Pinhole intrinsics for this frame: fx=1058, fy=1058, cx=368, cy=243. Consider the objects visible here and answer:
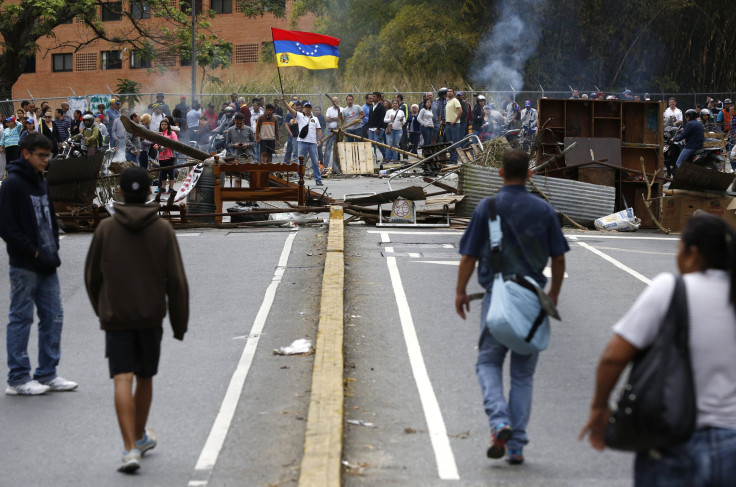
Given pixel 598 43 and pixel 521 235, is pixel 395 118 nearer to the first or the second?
pixel 598 43

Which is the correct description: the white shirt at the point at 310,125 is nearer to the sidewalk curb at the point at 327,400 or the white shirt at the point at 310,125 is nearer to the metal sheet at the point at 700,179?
the metal sheet at the point at 700,179

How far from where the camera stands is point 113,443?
6.59 meters

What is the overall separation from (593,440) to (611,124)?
1709 cm

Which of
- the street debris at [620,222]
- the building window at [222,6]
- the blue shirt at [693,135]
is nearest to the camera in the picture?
the street debris at [620,222]

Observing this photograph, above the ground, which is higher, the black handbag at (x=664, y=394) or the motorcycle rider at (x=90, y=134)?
the motorcycle rider at (x=90, y=134)

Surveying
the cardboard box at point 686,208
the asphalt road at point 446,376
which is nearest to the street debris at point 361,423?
the asphalt road at point 446,376

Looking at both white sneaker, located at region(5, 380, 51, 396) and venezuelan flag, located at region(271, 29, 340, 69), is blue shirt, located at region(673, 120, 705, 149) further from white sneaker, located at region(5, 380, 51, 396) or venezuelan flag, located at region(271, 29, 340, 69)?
white sneaker, located at region(5, 380, 51, 396)

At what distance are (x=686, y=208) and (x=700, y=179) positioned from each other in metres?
0.53

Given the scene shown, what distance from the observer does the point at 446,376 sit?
8227mm

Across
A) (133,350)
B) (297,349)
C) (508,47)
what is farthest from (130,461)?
(508,47)

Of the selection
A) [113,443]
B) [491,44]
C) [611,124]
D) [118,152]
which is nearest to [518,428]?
[113,443]

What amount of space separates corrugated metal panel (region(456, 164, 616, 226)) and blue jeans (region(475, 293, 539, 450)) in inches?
456

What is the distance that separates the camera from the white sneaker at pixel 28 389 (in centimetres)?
769

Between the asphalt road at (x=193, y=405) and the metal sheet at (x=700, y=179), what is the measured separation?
8143 mm
